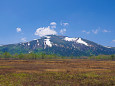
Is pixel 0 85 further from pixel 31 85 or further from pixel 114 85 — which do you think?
pixel 114 85

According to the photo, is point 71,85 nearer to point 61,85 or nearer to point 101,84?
point 61,85

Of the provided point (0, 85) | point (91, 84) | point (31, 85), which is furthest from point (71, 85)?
point (0, 85)

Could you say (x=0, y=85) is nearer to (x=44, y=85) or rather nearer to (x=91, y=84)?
(x=44, y=85)

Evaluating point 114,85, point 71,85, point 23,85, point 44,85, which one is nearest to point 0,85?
point 23,85

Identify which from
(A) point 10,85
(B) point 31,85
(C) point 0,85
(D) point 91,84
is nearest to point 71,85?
(D) point 91,84

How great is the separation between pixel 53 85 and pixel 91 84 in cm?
682

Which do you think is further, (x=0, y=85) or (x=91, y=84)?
(x=91, y=84)

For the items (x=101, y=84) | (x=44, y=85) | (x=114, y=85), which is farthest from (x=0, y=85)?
(x=114, y=85)

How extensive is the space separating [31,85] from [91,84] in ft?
34.6

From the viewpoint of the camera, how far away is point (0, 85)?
24.5 metres

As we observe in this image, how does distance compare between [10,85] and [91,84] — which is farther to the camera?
[91,84]

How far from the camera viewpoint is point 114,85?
25031 millimetres

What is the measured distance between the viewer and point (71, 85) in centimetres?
2517

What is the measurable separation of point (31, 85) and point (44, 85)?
220 cm
